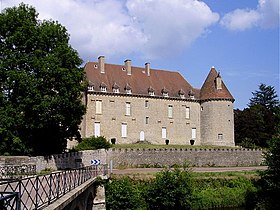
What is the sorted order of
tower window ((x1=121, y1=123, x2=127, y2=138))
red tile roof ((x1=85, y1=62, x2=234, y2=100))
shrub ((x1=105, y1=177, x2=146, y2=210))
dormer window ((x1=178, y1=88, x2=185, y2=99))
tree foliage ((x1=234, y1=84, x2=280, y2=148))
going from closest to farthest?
1. shrub ((x1=105, y1=177, x2=146, y2=210))
2. red tile roof ((x1=85, y1=62, x2=234, y2=100))
3. tower window ((x1=121, y1=123, x2=127, y2=138))
4. dormer window ((x1=178, y1=88, x2=185, y2=99))
5. tree foliage ((x1=234, y1=84, x2=280, y2=148))

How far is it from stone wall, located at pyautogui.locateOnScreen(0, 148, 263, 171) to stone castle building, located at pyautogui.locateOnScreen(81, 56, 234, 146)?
6.85 m

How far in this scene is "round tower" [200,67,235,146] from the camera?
164 ft

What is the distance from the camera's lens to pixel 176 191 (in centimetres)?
2342

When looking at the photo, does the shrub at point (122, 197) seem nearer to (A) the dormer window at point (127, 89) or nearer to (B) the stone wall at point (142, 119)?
(B) the stone wall at point (142, 119)

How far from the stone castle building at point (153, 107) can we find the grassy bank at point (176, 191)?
19163 mm

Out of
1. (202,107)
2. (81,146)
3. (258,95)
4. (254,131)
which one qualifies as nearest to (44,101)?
(81,146)

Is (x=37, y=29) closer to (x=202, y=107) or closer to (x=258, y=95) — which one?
(x=202, y=107)

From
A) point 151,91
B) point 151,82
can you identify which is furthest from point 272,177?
point 151,82

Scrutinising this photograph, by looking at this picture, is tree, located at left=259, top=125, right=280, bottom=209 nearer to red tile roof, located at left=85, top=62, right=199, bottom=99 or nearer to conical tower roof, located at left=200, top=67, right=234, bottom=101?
conical tower roof, located at left=200, top=67, right=234, bottom=101

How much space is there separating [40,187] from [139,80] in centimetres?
3916

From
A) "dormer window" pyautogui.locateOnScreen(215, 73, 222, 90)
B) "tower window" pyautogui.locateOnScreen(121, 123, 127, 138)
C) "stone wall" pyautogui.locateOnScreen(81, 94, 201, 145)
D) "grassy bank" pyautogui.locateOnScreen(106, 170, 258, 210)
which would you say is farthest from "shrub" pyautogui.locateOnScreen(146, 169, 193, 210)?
"dormer window" pyautogui.locateOnScreen(215, 73, 222, 90)

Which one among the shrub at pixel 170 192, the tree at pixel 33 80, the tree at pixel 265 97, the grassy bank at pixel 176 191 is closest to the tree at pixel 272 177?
the grassy bank at pixel 176 191

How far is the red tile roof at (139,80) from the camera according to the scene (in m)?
46.8

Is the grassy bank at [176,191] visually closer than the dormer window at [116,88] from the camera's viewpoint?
Yes
